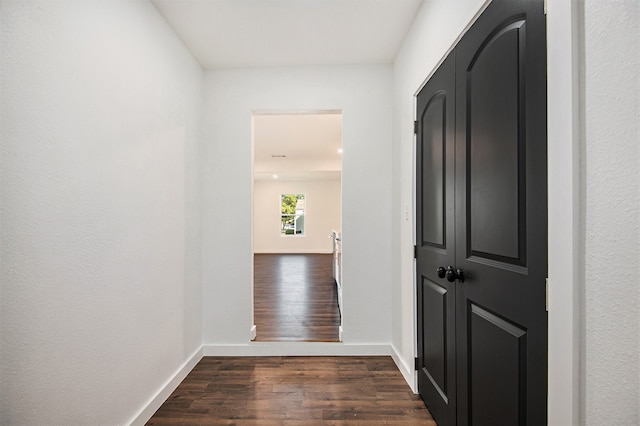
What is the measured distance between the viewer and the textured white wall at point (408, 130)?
→ 181cm

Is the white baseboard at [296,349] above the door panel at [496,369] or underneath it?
underneath

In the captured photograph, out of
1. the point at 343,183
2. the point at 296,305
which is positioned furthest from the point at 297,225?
the point at 343,183

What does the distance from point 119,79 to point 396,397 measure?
8.34ft

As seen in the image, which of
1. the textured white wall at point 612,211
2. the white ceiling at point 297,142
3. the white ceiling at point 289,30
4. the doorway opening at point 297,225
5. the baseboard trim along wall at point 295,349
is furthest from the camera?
the white ceiling at point 297,142

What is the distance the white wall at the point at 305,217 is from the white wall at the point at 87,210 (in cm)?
914

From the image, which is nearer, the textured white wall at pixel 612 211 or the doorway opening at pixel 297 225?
the textured white wall at pixel 612 211

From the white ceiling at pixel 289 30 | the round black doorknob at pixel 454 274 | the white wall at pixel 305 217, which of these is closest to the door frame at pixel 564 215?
the round black doorknob at pixel 454 274

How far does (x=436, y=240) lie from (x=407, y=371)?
1.12m

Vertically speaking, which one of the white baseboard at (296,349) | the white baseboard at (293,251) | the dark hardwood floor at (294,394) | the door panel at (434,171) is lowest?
the white baseboard at (293,251)

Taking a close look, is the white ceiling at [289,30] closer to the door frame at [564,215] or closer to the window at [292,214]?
the door frame at [564,215]

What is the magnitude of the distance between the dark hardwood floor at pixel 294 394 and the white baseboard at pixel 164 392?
0.04 meters

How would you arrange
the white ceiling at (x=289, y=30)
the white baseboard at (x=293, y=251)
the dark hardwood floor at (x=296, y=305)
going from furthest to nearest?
the white baseboard at (x=293, y=251)
the dark hardwood floor at (x=296, y=305)
the white ceiling at (x=289, y=30)

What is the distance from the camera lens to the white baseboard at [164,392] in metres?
1.89

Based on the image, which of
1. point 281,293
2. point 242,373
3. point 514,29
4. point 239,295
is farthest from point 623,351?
point 281,293
